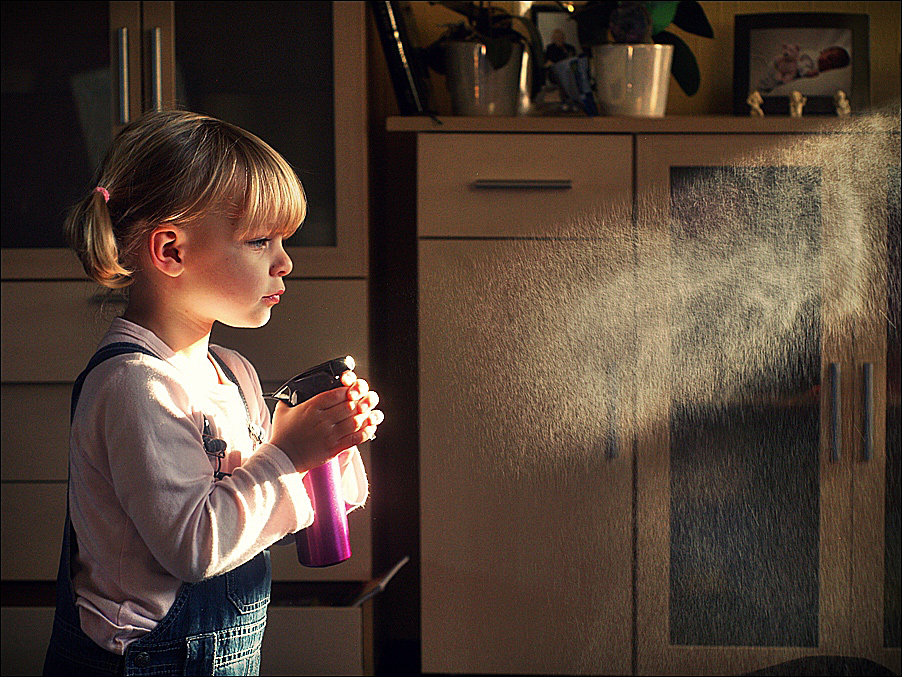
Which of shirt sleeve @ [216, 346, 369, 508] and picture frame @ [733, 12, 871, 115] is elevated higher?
picture frame @ [733, 12, 871, 115]

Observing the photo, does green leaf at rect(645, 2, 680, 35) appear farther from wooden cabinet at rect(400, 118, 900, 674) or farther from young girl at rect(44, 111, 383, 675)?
young girl at rect(44, 111, 383, 675)

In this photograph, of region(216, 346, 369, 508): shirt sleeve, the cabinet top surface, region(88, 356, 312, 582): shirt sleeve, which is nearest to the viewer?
region(88, 356, 312, 582): shirt sleeve

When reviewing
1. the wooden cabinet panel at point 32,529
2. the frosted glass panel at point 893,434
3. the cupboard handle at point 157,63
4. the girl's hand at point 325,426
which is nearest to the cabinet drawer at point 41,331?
the wooden cabinet panel at point 32,529

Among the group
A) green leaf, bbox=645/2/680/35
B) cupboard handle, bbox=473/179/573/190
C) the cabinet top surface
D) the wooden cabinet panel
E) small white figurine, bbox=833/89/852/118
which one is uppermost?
green leaf, bbox=645/2/680/35

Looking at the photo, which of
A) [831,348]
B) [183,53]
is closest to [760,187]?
[831,348]

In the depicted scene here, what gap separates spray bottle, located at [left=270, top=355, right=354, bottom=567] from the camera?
0.61 m

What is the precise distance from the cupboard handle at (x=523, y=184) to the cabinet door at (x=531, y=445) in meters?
0.08

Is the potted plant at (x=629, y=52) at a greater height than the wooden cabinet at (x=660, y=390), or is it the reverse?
the potted plant at (x=629, y=52)

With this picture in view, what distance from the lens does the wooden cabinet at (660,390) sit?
124cm

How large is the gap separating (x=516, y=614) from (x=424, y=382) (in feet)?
1.29

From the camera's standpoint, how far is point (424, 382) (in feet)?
4.12

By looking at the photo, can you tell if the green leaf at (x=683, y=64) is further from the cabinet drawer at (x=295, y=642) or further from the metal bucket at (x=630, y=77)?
the cabinet drawer at (x=295, y=642)

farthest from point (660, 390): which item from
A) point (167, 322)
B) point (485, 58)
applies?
point (167, 322)

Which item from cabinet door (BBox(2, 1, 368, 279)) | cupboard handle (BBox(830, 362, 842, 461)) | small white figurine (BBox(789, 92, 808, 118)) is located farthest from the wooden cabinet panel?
small white figurine (BBox(789, 92, 808, 118))
